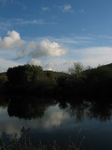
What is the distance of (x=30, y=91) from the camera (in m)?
80.3

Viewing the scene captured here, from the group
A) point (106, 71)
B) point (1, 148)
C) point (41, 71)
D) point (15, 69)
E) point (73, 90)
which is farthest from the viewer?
point (15, 69)

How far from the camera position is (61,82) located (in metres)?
69.6

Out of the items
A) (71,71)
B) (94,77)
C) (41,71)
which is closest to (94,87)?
(94,77)

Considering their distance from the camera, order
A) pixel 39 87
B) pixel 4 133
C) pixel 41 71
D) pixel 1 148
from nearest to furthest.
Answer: pixel 1 148 < pixel 4 133 < pixel 39 87 < pixel 41 71

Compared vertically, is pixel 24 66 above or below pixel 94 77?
above

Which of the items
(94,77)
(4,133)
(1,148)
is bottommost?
(4,133)

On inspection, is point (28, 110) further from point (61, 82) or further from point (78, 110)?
point (61, 82)

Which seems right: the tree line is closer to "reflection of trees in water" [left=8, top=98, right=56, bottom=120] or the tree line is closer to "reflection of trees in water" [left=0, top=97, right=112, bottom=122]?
"reflection of trees in water" [left=0, top=97, right=112, bottom=122]

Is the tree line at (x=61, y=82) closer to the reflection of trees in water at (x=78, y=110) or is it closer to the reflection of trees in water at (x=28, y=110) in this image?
the reflection of trees in water at (x=78, y=110)

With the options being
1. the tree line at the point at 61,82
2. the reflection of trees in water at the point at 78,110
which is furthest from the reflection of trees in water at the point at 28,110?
the tree line at the point at 61,82

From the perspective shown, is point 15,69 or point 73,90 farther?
point 15,69

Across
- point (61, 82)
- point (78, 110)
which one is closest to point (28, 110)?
point (78, 110)

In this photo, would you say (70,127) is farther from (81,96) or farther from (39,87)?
(39,87)

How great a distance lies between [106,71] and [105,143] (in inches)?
1628
